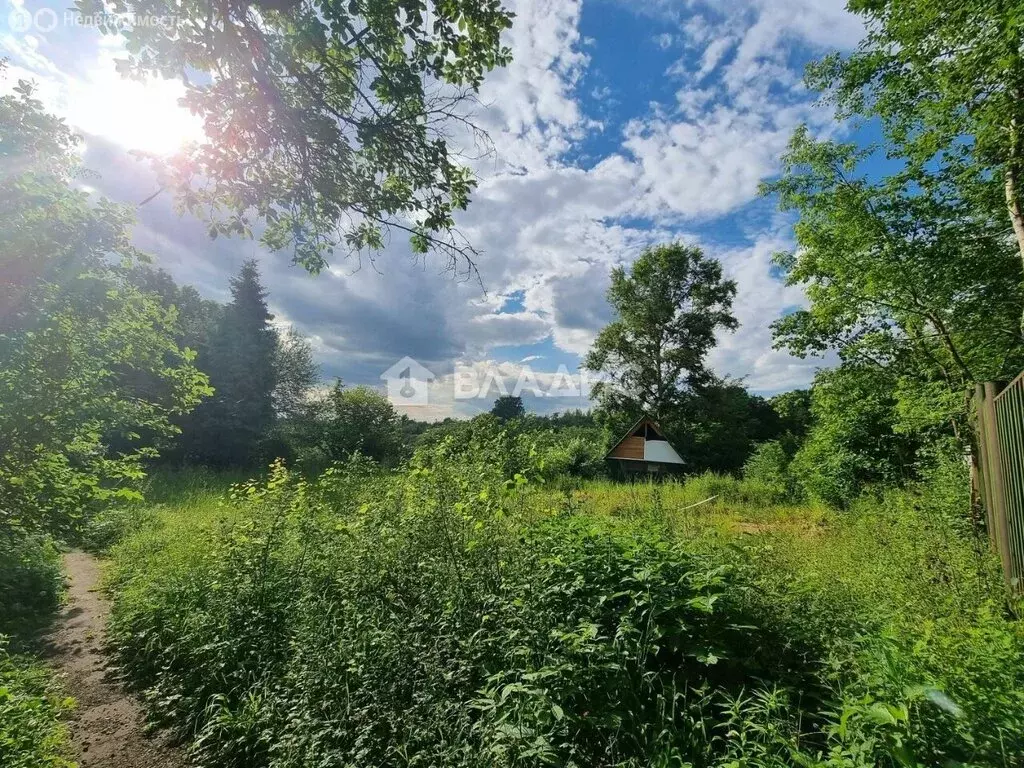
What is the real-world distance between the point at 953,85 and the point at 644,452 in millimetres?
17740

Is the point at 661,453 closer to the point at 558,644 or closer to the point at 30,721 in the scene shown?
the point at 558,644

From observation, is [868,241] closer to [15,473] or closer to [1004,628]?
[1004,628]

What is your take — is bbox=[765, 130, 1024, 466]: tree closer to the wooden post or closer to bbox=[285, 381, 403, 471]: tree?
the wooden post

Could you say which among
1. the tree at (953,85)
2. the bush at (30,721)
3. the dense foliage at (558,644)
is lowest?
the bush at (30,721)

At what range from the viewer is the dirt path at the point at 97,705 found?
2904 millimetres

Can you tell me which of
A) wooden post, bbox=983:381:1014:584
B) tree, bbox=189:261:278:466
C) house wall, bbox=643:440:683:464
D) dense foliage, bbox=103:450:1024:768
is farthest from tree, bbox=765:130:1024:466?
tree, bbox=189:261:278:466

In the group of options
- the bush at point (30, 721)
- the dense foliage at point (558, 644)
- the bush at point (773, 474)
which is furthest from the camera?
the bush at point (773, 474)

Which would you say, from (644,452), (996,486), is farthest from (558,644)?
(644,452)

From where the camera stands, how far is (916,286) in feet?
22.5

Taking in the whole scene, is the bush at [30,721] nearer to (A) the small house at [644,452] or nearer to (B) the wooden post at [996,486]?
(B) the wooden post at [996,486]

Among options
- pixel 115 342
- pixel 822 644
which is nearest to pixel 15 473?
pixel 115 342

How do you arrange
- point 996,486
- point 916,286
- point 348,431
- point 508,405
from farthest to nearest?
point 508,405 → point 348,431 → point 916,286 → point 996,486

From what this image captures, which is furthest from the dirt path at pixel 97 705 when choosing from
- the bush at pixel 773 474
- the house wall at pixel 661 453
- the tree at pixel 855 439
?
the house wall at pixel 661 453

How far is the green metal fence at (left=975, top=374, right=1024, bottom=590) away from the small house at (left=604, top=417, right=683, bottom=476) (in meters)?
17.4
